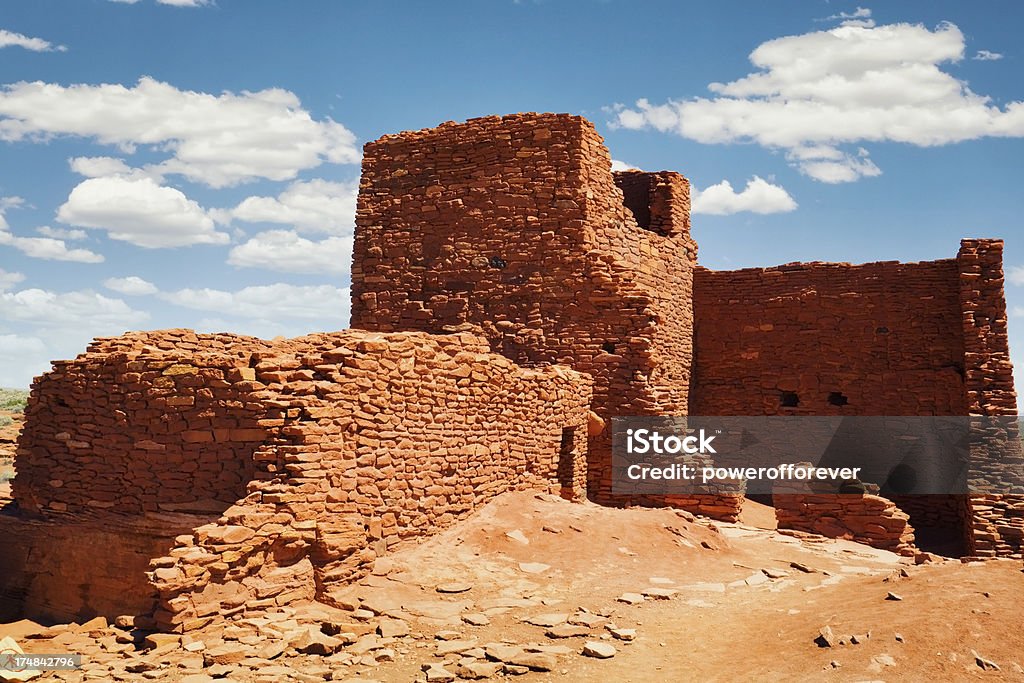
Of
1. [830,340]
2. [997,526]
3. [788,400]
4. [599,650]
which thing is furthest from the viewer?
[788,400]

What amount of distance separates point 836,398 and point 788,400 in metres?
0.95

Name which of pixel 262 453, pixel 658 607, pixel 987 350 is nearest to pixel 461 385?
pixel 262 453

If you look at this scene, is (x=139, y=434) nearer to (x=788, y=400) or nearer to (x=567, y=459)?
(x=567, y=459)

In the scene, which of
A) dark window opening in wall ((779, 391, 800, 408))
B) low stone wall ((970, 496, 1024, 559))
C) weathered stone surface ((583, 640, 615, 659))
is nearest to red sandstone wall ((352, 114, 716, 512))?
dark window opening in wall ((779, 391, 800, 408))

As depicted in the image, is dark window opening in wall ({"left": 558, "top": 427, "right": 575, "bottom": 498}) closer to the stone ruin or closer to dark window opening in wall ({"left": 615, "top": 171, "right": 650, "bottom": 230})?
the stone ruin

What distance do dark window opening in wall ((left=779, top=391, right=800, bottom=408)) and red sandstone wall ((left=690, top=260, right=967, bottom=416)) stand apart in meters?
0.07

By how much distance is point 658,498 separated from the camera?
14305 millimetres

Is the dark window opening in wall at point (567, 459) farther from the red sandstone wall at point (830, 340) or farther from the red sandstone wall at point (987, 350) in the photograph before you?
the red sandstone wall at point (987, 350)

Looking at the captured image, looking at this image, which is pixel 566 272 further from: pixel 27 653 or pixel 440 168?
pixel 27 653

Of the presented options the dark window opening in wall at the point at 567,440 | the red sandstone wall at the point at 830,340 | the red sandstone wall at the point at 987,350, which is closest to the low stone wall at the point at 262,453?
Result: the dark window opening in wall at the point at 567,440

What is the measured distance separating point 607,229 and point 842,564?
6877 mm

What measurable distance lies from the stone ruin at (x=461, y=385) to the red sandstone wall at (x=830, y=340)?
46 millimetres

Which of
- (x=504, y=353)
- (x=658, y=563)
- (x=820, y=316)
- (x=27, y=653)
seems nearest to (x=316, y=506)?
(x=27, y=653)

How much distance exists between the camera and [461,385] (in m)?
10.5
